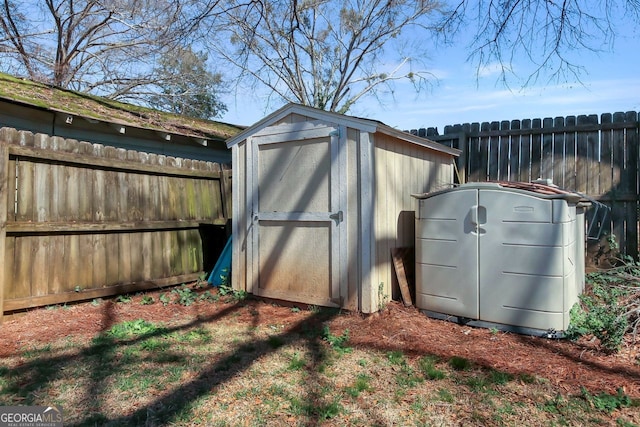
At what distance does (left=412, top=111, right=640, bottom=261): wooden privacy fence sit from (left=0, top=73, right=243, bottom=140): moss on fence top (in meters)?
4.43

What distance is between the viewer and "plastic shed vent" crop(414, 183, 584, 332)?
3635mm

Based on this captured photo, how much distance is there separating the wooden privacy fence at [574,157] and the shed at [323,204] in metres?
1.06

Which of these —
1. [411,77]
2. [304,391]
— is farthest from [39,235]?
[411,77]

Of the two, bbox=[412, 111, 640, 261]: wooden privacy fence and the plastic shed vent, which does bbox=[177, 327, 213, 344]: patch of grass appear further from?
bbox=[412, 111, 640, 261]: wooden privacy fence

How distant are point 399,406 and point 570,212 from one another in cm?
250

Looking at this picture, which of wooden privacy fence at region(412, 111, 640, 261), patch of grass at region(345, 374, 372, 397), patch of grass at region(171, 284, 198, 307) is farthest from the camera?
wooden privacy fence at region(412, 111, 640, 261)

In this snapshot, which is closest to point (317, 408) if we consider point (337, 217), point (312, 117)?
point (337, 217)

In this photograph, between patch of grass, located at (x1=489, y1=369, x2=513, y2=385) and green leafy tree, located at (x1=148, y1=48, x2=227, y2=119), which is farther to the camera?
green leafy tree, located at (x1=148, y1=48, x2=227, y2=119)

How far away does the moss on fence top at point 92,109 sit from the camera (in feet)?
17.6

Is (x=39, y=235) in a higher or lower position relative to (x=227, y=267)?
higher

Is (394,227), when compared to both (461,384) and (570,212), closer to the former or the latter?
(570,212)

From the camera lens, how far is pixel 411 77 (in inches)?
748

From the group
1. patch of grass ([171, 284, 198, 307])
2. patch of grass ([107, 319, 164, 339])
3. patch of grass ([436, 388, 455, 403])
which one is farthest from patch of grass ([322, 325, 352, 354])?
patch of grass ([171, 284, 198, 307])

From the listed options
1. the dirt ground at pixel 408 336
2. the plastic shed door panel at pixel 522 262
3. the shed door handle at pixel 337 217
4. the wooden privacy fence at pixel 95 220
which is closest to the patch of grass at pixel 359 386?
the dirt ground at pixel 408 336
